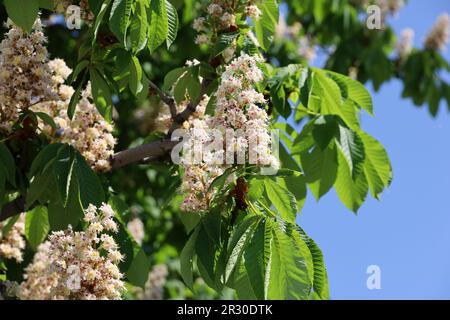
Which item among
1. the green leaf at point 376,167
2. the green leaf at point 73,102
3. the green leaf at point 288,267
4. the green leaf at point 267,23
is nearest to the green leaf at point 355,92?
the green leaf at point 376,167

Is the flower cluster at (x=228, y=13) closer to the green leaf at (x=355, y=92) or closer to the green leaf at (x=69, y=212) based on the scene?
the green leaf at (x=355, y=92)

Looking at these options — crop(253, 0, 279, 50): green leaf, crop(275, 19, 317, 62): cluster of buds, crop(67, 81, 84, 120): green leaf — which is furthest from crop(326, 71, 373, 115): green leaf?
crop(275, 19, 317, 62): cluster of buds

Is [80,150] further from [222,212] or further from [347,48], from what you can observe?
[347,48]

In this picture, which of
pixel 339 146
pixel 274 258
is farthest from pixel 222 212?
pixel 339 146

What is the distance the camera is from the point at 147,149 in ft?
11.0

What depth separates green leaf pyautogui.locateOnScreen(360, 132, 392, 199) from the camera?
3299mm

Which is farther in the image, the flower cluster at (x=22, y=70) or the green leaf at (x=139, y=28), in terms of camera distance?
the flower cluster at (x=22, y=70)

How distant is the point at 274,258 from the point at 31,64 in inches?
50.0

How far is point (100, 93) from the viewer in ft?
9.95

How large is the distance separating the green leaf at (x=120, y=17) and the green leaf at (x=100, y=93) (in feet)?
1.28

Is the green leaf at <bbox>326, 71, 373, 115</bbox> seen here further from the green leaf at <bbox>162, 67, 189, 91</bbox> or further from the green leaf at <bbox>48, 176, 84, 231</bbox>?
the green leaf at <bbox>48, 176, 84, 231</bbox>

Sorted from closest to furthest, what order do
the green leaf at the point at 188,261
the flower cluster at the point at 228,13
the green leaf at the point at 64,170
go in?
the green leaf at the point at 188,261
the green leaf at the point at 64,170
the flower cluster at the point at 228,13

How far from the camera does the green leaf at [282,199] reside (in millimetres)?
2527

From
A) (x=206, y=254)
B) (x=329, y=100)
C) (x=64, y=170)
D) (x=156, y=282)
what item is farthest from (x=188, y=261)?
(x=156, y=282)
